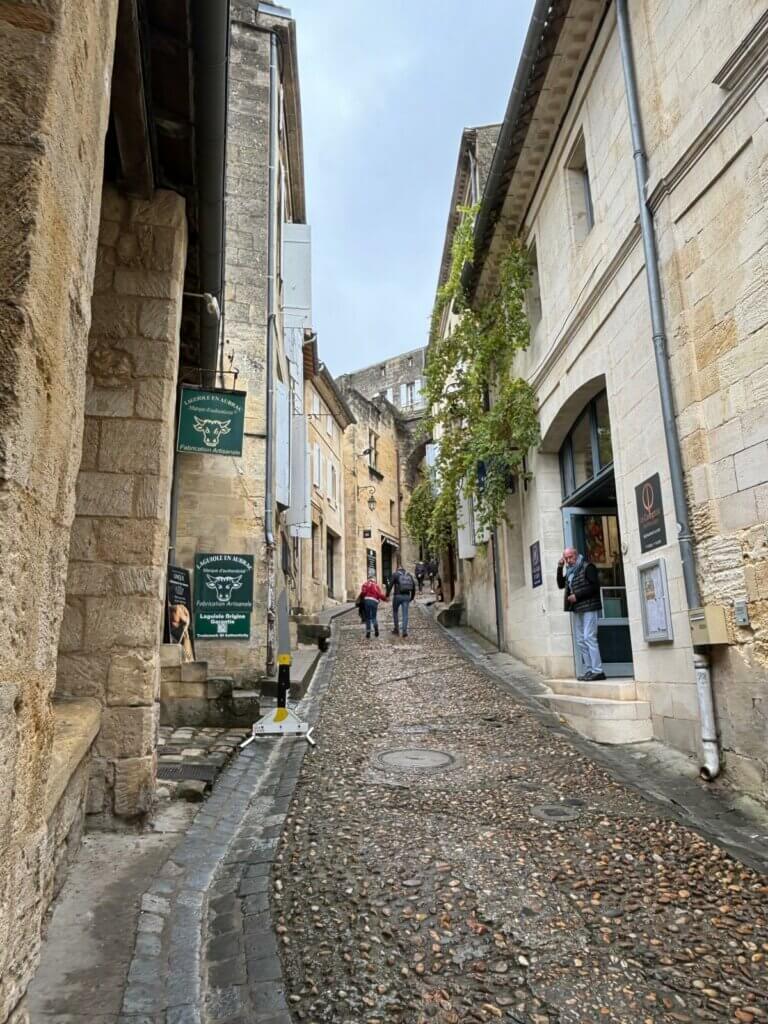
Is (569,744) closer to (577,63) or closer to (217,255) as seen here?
(217,255)

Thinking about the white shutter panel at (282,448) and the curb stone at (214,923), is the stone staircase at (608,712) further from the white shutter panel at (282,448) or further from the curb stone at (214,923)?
the white shutter panel at (282,448)

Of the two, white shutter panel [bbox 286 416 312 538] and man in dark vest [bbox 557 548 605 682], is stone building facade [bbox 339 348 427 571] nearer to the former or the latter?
white shutter panel [bbox 286 416 312 538]

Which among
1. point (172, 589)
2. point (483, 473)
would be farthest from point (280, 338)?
point (172, 589)

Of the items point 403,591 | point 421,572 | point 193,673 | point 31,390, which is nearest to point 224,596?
point 193,673

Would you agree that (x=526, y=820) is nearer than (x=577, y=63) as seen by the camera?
Yes

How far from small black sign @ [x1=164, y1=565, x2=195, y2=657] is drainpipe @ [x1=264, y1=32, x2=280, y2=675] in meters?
1.14

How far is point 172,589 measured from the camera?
27.5 ft

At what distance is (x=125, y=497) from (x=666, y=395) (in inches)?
157

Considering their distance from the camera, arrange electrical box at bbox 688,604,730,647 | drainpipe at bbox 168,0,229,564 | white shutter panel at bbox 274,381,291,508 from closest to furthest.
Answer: drainpipe at bbox 168,0,229,564 → electrical box at bbox 688,604,730,647 → white shutter panel at bbox 274,381,291,508

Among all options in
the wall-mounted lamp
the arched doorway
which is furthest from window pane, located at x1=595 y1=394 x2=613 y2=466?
the wall-mounted lamp

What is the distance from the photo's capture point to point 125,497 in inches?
163

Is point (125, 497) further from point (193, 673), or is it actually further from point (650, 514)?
point (650, 514)

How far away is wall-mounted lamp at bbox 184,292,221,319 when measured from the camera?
231 inches

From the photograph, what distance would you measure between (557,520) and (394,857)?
5.81 m
